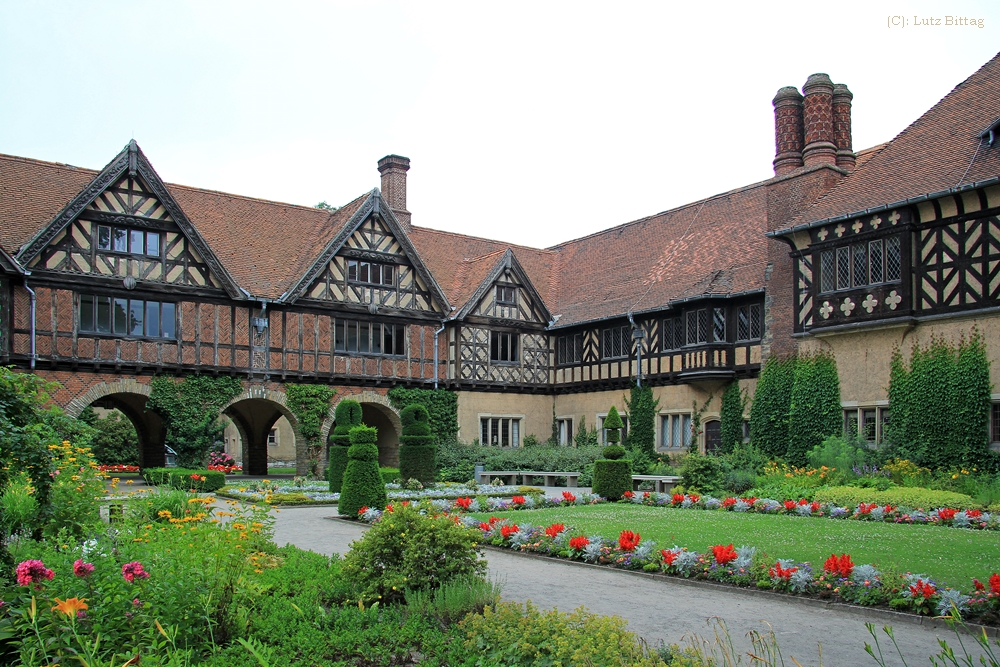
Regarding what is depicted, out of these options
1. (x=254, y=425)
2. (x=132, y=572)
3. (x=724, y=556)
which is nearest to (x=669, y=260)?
(x=254, y=425)

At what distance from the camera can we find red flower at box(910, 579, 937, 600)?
29.6ft

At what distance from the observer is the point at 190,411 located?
92.5 feet

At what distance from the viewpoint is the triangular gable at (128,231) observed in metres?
26.2

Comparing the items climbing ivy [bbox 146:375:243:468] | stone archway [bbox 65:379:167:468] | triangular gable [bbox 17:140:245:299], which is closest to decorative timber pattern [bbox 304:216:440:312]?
triangular gable [bbox 17:140:245:299]

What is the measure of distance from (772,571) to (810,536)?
14.0 feet

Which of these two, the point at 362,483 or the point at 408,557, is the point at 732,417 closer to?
the point at 362,483

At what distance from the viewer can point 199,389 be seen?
93.6ft

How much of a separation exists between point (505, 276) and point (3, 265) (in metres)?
17.5

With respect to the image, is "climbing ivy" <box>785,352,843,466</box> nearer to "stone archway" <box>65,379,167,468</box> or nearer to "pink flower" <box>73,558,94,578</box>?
"pink flower" <box>73,558,94,578</box>

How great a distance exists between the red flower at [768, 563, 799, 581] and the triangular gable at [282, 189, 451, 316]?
22.7 m

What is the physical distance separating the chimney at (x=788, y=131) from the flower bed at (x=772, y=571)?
17978 millimetres

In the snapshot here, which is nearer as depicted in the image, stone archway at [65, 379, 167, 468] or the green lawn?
the green lawn

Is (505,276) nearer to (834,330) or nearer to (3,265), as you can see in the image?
(834,330)

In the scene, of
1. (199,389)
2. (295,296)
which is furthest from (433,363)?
(199,389)
